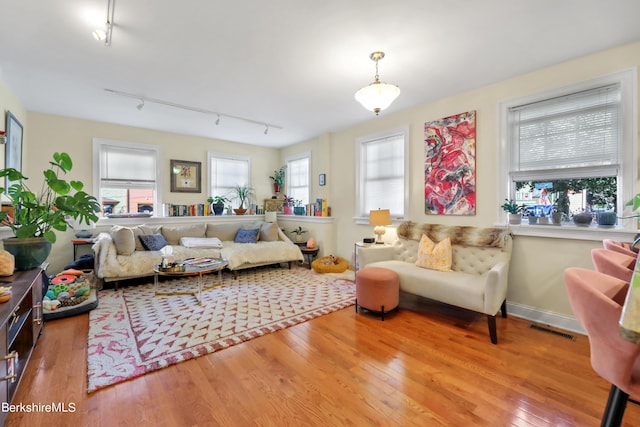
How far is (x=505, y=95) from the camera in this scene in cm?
308

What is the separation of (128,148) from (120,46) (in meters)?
2.91

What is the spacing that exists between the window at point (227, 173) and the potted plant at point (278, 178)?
61 cm

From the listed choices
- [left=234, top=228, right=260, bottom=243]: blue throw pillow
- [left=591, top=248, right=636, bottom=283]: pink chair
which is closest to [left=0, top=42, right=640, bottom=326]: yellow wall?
[left=234, top=228, right=260, bottom=243]: blue throw pillow

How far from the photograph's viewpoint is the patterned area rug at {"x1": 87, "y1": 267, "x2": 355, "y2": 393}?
211 centimetres

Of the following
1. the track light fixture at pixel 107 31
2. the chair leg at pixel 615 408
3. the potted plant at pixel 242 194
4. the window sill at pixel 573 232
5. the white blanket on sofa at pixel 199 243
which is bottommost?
the chair leg at pixel 615 408

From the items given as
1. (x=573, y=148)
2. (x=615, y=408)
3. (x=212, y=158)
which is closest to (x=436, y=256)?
(x=573, y=148)

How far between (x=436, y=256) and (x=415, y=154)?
4.94 feet

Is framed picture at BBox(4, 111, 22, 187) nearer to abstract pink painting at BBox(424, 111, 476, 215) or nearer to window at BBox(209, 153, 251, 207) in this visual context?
window at BBox(209, 153, 251, 207)

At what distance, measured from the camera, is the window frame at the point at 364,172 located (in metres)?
4.02

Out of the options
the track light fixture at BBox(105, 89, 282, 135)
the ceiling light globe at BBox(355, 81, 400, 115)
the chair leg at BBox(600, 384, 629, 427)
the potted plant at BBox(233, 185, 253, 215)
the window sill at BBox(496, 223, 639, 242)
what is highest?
the track light fixture at BBox(105, 89, 282, 135)

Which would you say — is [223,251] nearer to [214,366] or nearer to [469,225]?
[214,366]

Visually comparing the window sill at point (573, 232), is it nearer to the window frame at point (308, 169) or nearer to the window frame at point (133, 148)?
the window frame at point (308, 169)

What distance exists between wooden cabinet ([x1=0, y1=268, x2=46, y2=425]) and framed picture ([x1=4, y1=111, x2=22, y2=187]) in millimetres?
1868

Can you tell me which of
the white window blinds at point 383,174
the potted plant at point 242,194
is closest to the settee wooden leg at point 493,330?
the white window blinds at point 383,174
